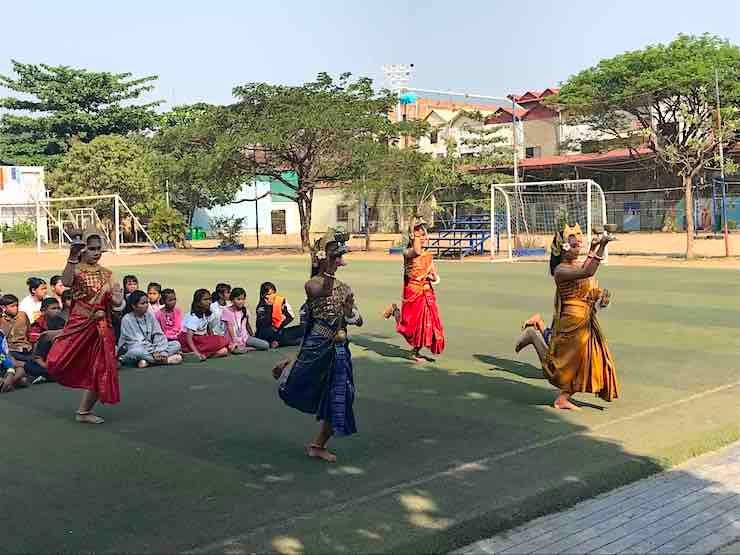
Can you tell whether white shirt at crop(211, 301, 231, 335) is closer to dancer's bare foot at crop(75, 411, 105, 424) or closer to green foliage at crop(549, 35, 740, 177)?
dancer's bare foot at crop(75, 411, 105, 424)

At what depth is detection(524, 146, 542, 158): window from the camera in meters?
55.0

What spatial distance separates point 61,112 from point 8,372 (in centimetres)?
4862

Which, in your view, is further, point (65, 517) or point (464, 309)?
point (464, 309)

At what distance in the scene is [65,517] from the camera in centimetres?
502

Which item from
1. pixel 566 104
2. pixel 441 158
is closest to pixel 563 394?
pixel 566 104

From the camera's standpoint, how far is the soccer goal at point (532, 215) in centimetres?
2977

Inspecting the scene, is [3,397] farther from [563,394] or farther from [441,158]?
[441,158]

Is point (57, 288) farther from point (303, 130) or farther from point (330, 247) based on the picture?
point (303, 130)

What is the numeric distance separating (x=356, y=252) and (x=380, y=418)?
2978cm

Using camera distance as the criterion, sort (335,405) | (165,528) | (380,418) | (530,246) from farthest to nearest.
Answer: (530,246)
(380,418)
(335,405)
(165,528)

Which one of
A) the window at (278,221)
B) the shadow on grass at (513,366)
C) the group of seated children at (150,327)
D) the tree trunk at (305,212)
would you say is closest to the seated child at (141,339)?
the group of seated children at (150,327)

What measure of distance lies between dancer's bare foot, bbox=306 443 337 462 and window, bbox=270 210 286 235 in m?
56.2

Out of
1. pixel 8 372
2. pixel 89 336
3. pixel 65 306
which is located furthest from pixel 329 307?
pixel 65 306

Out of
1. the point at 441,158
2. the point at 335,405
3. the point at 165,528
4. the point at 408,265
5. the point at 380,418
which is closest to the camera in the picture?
the point at 165,528
